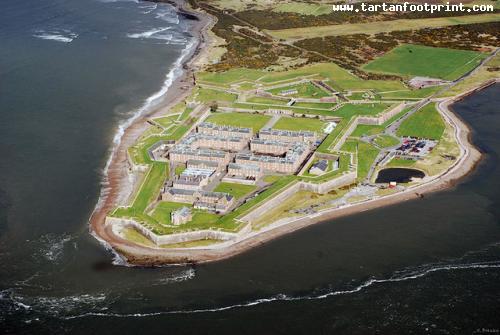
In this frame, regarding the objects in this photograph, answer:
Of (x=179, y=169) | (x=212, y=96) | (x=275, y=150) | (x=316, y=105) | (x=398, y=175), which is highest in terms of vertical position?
(x=212, y=96)

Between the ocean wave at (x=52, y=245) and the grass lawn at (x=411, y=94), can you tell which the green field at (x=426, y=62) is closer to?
the grass lawn at (x=411, y=94)

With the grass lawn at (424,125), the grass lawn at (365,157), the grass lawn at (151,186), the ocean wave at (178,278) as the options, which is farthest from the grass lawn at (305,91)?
the ocean wave at (178,278)

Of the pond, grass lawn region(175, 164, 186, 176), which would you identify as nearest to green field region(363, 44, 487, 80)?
the pond

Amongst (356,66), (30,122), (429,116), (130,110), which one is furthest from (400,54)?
(30,122)

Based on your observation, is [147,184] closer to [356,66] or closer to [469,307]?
[469,307]

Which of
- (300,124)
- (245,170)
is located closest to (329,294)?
(245,170)

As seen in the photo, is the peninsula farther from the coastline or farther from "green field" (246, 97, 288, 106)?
"green field" (246, 97, 288, 106)

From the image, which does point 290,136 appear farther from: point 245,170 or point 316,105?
point 316,105
